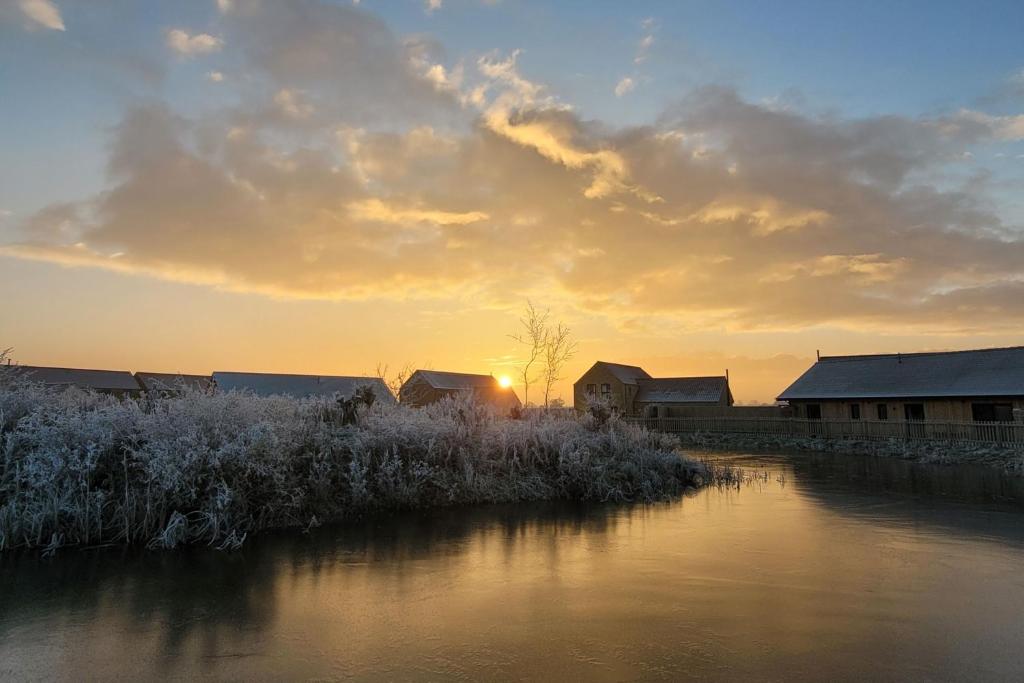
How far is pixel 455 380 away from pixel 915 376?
35.6 m

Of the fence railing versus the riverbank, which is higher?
the fence railing

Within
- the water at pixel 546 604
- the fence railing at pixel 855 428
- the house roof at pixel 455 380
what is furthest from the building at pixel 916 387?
the house roof at pixel 455 380

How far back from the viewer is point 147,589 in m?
7.53

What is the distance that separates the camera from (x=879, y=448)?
2838 cm

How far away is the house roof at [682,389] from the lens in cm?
5069

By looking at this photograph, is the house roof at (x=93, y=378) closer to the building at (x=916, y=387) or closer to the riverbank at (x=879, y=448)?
the riverbank at (x=879, y=448)

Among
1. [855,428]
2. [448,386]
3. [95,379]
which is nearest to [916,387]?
[855,428]

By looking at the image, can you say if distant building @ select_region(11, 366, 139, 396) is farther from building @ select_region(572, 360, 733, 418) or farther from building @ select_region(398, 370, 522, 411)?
building @ select_region(572, 360, 733, 418)

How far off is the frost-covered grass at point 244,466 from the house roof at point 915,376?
928 inches

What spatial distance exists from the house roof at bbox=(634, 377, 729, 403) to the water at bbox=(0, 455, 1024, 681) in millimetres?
39487

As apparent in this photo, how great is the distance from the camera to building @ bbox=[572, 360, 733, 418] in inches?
1997

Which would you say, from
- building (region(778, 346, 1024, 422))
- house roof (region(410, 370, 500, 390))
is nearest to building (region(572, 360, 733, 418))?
house roof (region(410, 370, 500, 390))

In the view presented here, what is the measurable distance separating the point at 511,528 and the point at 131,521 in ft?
21.9

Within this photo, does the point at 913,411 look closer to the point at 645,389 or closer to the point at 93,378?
the point at 645,389
